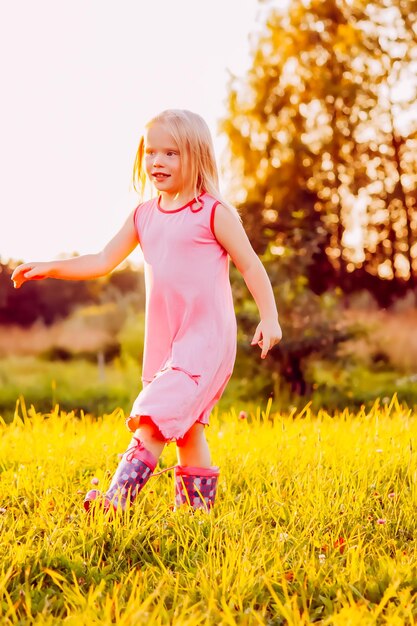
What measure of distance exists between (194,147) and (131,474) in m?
1.38

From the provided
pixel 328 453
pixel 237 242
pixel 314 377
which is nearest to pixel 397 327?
pixel 314 377

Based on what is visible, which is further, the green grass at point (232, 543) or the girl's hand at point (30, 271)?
the girl's hand at point (30, 271)

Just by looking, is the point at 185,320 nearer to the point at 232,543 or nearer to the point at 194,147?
the point at 194,147

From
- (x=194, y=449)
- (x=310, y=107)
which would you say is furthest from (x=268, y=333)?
(x=310, y=107)

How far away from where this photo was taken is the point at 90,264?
376cm

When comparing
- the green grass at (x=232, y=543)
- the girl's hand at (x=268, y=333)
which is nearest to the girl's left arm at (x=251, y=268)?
the girl's hand at (x=268, y=333)

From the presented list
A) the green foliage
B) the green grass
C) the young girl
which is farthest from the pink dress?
the green foliage

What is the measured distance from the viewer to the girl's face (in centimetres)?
356

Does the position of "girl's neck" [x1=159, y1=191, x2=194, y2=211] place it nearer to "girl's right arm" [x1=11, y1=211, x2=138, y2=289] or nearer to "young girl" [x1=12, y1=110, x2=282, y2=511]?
"young girl" [x1=12, y1=110, x2=282, y2=511]

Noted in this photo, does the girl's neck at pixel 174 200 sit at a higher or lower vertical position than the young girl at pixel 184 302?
higher

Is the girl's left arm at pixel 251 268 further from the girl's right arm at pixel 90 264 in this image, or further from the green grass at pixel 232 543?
the green grass at pixel 232 543

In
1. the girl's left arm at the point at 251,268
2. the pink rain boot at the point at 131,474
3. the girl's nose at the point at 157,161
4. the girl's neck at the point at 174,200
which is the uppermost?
the girl's nose at the point at 157,161

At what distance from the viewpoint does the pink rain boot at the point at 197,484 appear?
3.66 meters

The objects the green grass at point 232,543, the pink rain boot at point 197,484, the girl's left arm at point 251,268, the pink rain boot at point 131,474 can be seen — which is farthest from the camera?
the pink rain boot at point 197,484
